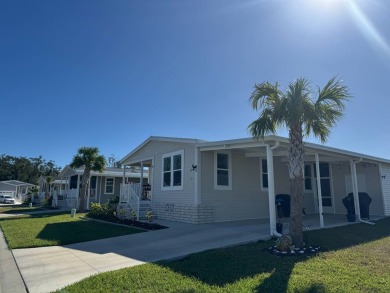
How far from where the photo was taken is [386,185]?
656 inches

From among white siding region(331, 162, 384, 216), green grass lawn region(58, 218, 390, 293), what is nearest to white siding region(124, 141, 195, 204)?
green grass lawn region(58, 218, 390, 293)

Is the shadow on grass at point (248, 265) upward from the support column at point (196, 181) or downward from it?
Answer: downward

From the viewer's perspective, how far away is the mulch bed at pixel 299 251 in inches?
273

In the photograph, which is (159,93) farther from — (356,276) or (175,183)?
(356,276)

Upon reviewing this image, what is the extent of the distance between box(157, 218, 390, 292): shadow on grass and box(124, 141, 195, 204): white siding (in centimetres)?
549

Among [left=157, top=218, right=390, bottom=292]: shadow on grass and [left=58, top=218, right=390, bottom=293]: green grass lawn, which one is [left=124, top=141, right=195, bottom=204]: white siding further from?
[left=58, top=218, right=390, bottom=293]: green grass lawn

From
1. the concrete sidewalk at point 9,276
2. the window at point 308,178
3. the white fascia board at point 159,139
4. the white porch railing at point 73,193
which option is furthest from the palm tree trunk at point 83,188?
the window at point 308,178

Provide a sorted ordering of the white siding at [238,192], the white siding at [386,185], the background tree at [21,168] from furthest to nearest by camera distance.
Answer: the background tree at [21,168] < the white siding at [386,185] < the white siding at [238,192]

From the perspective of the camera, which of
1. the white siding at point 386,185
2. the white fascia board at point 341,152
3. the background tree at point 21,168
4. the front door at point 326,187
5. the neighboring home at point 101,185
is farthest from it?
the background tree at point 21,168

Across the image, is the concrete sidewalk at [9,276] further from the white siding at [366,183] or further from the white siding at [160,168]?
the white siding at [366,183]

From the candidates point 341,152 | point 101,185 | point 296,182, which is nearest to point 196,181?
point 296,182

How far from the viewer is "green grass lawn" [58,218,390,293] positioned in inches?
187

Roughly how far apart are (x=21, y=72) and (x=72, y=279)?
475 inches

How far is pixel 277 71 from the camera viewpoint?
11266 mm
